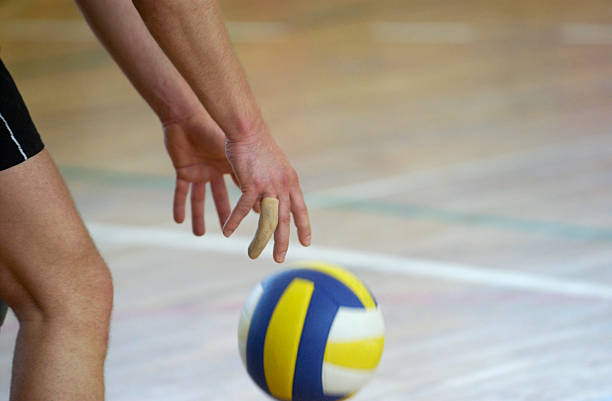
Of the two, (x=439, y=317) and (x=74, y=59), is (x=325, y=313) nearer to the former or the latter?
(x=439, y=317)

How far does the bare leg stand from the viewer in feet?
5.61

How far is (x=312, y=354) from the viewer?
2.22 m

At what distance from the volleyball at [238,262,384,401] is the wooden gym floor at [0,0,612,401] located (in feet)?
1.11

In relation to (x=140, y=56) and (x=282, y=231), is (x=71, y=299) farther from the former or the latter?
(x=140, y=56)

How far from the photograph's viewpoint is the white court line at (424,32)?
7.45 m

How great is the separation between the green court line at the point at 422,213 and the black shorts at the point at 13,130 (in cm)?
242

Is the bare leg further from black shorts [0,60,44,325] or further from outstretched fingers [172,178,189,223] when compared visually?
outstretched fingers [172,178,189,223]

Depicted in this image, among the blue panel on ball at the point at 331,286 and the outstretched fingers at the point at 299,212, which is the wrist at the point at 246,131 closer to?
the outstretched fingers at the point at 299,212

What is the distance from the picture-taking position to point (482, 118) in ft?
17.8

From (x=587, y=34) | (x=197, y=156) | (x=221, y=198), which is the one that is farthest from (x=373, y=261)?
(x=587, y=34)

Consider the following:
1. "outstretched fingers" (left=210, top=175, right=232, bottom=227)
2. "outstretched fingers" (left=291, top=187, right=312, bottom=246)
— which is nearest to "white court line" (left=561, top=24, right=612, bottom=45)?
"outstretched fingers" (left=210, top=175, right=232, bottom=227)

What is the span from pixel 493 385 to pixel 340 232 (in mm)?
1428

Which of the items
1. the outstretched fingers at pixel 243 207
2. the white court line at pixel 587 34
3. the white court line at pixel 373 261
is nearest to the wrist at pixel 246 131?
the outstretched fingers at pixel 243 207

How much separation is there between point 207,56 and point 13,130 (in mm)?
380
